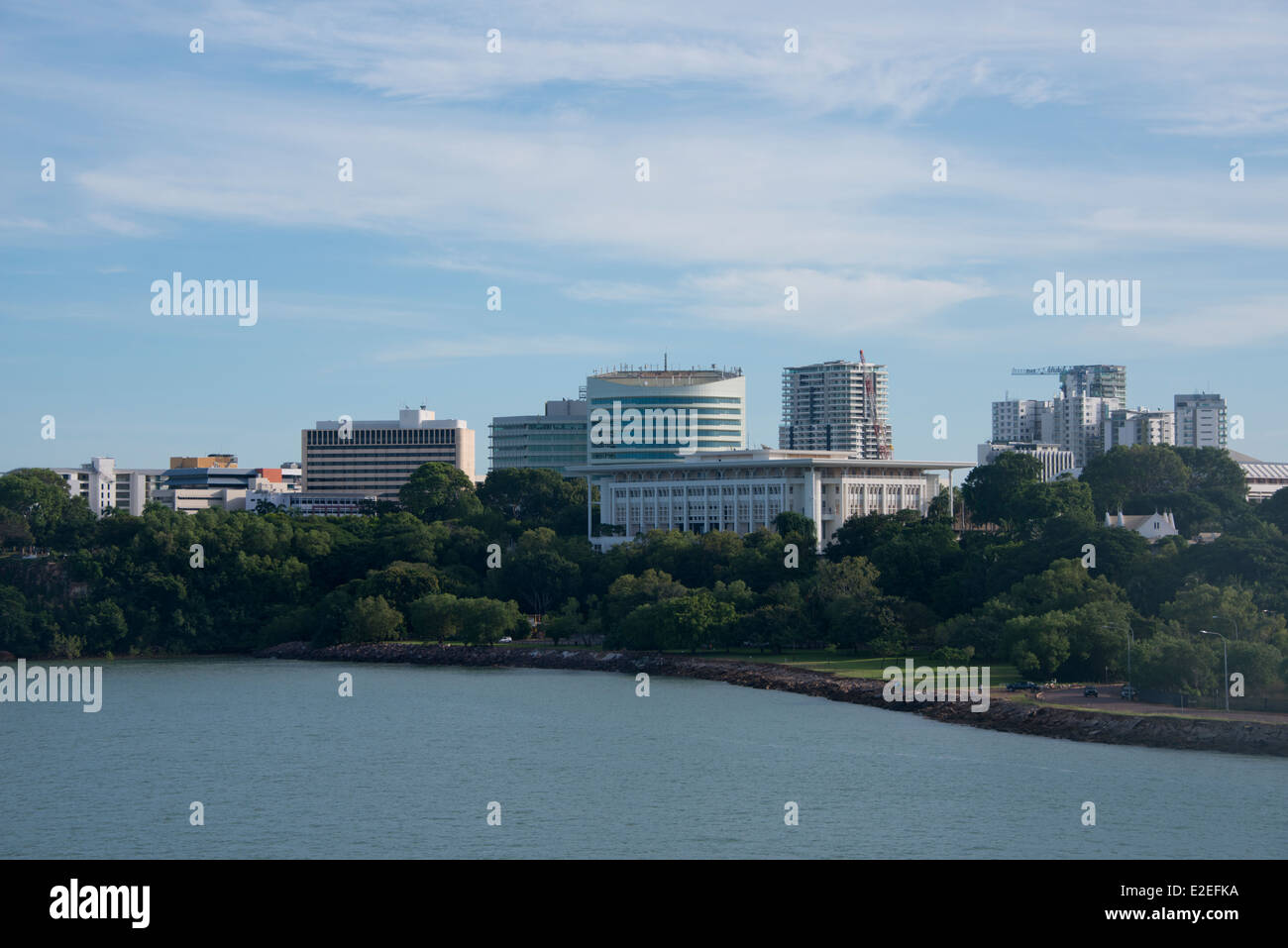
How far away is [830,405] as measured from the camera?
187750 mm

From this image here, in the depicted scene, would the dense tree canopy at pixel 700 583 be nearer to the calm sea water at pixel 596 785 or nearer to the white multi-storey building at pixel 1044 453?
the calm sea water at pixel 596 785

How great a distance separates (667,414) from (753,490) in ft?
90.3

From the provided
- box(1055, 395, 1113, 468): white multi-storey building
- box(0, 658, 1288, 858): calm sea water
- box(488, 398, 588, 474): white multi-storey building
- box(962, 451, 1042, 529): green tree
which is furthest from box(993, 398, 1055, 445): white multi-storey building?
box(0, 658, 1288, 858): calm sea water

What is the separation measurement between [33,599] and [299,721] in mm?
32033

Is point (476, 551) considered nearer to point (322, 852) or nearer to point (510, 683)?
point (510, 683)

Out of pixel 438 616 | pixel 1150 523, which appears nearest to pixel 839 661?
pixel 438 616

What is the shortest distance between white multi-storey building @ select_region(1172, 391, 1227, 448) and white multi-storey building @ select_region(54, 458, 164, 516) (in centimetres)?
11774

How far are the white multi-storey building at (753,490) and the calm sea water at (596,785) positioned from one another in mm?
36737

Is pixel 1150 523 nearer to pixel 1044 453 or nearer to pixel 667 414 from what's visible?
pixel 667 414

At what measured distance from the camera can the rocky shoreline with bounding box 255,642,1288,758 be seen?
128 ft

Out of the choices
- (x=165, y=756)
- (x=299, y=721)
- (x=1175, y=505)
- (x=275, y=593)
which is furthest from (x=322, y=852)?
(x=1175, y=505)

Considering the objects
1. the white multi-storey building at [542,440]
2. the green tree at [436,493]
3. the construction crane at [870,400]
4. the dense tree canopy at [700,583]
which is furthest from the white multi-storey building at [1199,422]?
the green tree at [436,493]

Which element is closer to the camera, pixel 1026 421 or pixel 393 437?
pixel 393 437

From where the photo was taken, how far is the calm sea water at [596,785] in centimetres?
2992
